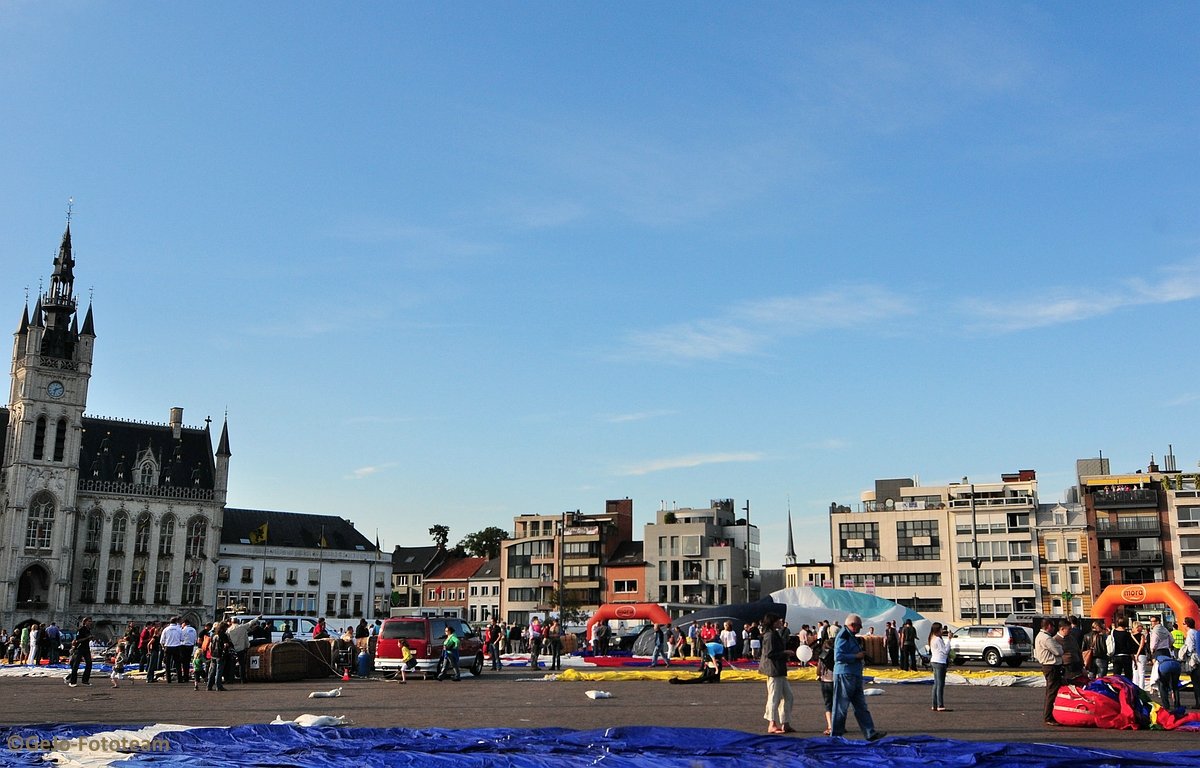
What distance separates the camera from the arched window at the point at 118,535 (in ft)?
294

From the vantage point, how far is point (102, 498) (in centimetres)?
9056

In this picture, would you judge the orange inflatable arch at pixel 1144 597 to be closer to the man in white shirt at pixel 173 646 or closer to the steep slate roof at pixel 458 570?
the man in white shirt at pixel 173 646

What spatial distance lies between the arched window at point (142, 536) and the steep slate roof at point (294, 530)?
748cm

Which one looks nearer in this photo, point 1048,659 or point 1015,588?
point 1048,659

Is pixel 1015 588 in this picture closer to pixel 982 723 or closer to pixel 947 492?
pixel 947 492

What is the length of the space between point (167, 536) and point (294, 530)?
12.4 m

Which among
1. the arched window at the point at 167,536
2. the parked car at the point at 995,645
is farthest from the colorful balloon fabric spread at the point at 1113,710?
the arched window at the point at 167,536

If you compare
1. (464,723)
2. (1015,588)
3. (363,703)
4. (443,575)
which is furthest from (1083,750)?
(443,575)

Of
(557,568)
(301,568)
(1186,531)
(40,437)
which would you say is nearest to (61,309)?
(40,437)

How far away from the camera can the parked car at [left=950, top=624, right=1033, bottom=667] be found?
43.0 metres

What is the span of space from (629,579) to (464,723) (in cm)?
8645

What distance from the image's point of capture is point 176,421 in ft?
328

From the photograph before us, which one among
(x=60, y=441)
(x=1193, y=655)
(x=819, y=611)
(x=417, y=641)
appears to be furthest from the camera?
(x=60, y=441)

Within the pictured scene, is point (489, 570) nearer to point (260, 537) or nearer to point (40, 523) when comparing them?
point (260, 537)
